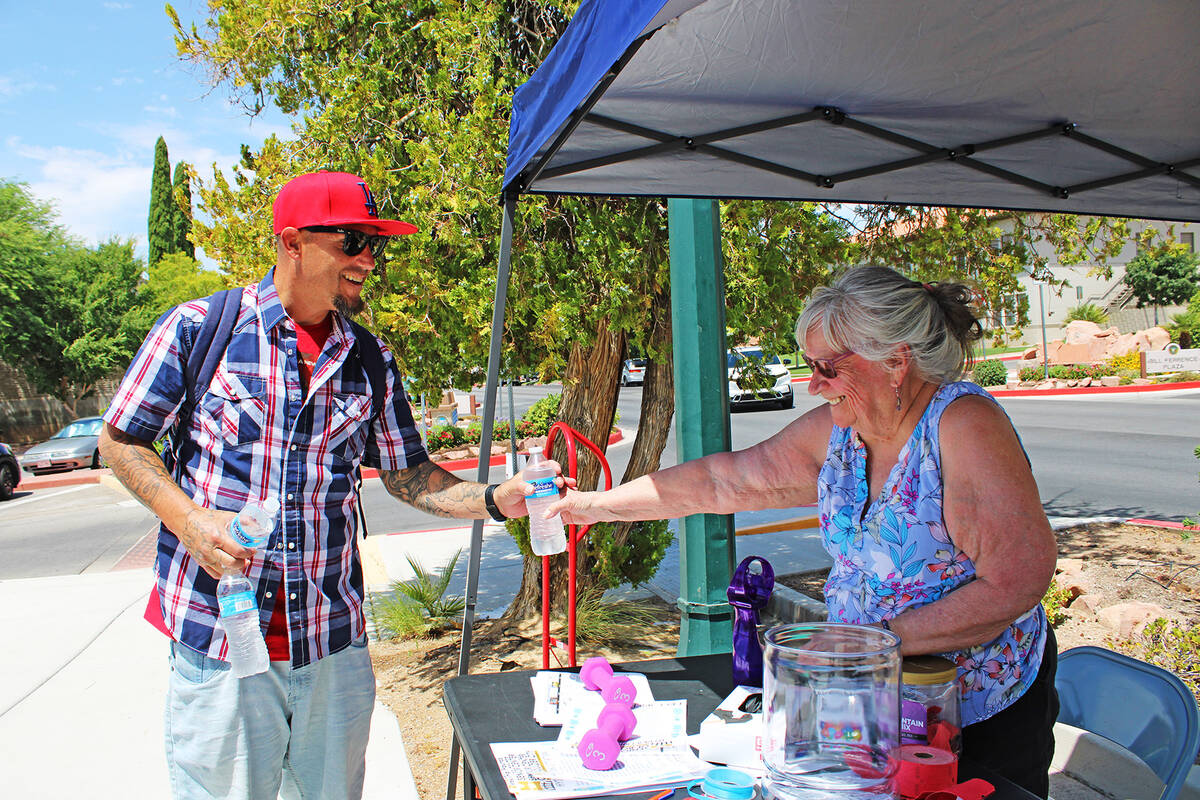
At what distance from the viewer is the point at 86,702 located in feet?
16.0

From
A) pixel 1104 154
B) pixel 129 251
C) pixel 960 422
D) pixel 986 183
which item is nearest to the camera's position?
pixel 960 422

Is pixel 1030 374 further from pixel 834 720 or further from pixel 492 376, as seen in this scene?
pixel 834 720

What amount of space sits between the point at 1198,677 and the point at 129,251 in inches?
1375

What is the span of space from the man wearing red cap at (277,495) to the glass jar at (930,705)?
4.48 feet

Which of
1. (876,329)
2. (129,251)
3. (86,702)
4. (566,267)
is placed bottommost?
(86,702)

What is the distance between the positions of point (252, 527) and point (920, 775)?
4.65ft

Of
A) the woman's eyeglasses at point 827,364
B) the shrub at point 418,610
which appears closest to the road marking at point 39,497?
the shrub at point 418,610

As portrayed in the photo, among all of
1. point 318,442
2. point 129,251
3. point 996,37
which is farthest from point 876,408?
point 129,251

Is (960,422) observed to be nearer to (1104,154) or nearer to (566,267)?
(1104,154)

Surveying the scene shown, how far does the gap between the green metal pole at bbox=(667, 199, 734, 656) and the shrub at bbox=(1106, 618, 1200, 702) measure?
73.4 inches

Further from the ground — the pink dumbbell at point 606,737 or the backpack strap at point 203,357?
the backpack strap at point 203,357

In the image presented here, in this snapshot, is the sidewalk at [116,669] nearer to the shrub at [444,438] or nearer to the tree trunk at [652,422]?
the tree trunk at [652,422]

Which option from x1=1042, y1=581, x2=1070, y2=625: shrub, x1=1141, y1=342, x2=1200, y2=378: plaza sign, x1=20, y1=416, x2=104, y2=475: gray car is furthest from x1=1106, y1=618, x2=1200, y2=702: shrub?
x1=1141, y1=342, x2=1200, y2=378: plaza sign

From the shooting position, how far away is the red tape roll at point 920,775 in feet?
4.71
